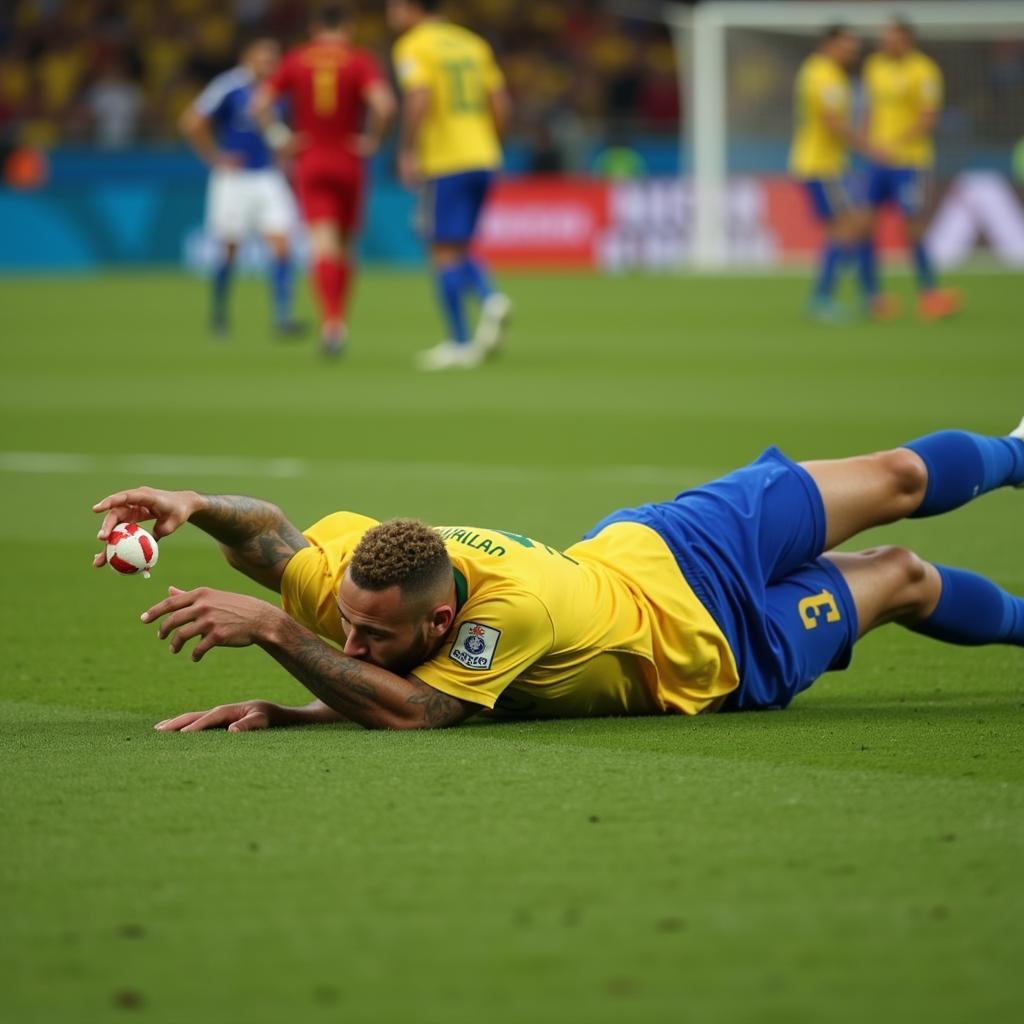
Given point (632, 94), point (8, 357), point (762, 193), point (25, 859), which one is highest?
point (632, 94)

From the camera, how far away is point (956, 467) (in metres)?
5.66

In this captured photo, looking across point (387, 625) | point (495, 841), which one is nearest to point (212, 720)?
point (387, 625)

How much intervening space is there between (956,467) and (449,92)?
11934mm

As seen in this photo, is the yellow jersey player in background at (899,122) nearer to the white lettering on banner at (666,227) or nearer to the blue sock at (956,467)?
the white lettering on banner at (666,227)

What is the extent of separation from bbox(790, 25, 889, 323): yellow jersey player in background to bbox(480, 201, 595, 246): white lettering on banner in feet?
27.5

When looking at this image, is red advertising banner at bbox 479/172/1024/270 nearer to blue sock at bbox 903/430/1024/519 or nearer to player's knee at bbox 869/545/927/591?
blue sock at bbox 903/430/1024/519

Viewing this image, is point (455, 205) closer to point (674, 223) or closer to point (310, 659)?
point (674, 223)

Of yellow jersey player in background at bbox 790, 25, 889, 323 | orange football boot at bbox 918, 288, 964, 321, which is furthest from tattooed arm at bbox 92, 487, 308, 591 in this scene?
orange football boot at bbox 918, 288, 964, 321

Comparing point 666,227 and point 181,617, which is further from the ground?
point 666,227

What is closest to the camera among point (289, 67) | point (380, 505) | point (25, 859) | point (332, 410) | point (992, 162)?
point (25, 859)

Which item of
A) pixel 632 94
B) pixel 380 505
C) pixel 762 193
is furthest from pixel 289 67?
pixel 632 94

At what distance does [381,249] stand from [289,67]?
1317 cm

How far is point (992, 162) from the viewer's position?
2633 cm

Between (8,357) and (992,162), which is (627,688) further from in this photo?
(992,162)
